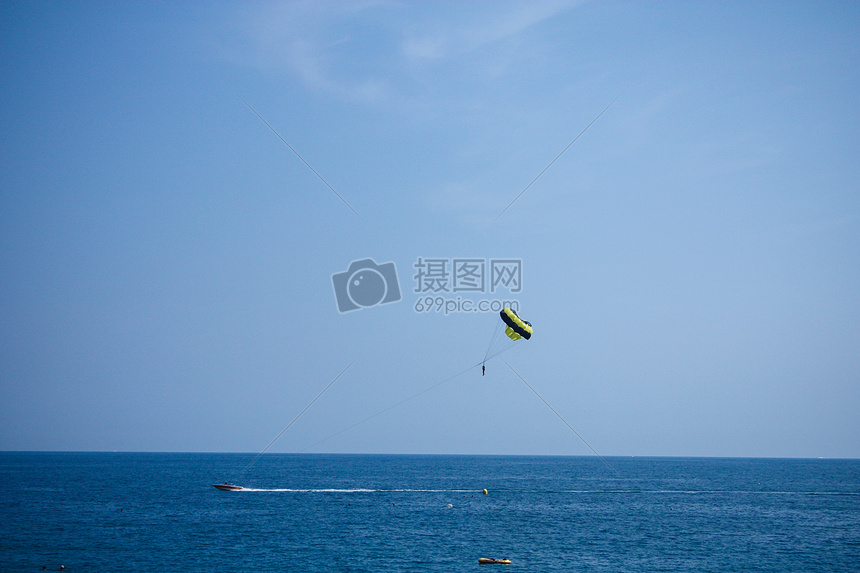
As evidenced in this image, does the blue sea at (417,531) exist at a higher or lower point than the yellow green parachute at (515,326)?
lower

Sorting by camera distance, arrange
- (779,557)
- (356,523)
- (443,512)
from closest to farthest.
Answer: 1. (779,557)
2. (356,523)
3. (443,512)

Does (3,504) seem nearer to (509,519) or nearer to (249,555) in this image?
(249,555)

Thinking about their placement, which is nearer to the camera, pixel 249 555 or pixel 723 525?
pixel 249 555

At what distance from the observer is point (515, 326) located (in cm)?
4303

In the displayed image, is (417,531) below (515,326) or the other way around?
below

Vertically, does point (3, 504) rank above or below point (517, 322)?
below

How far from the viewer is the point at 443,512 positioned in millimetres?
69312

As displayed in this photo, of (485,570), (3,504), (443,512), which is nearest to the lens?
(485,570)

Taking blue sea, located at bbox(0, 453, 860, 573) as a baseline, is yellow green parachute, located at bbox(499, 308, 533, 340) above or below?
above

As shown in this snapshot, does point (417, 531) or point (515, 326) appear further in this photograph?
point (417, 531)

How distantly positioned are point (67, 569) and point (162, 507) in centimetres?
3334

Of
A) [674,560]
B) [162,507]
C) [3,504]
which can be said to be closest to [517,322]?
[674,560]

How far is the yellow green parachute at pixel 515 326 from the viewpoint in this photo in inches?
1692

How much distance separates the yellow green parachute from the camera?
43.0 metres
